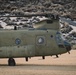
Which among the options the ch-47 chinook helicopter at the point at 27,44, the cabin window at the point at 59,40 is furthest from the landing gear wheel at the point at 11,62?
the cabin window at the point at 59,40

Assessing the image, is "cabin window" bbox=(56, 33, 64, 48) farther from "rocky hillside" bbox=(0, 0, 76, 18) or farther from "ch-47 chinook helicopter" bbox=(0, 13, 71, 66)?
"rocky hillside" bbox=(0, 0, 76, 18)

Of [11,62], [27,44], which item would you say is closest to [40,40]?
[27,44]

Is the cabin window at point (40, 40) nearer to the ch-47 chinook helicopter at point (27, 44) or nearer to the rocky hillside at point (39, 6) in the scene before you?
the ch-47 chinook helicopter at point (27, 44)

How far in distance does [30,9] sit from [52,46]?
111 metres

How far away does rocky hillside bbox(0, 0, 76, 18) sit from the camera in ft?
465

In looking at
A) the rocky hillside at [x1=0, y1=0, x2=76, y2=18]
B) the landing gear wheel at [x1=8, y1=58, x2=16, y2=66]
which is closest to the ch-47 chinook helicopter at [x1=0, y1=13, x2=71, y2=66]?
the landing gear wheel at [x1=8, y1=58, x2=16, y2=66]

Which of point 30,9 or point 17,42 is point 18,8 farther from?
point 17,42

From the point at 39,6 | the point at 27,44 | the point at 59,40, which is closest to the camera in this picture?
the point at 27,44

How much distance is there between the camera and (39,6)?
5901 inches

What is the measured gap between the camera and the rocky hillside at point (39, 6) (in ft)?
465

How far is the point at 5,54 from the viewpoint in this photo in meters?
32.4

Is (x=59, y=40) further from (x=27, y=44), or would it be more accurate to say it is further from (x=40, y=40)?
(x=27, y=44)

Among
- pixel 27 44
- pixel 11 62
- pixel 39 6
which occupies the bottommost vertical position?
pixel 39 6

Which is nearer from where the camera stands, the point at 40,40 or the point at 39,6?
the point at 40,40
